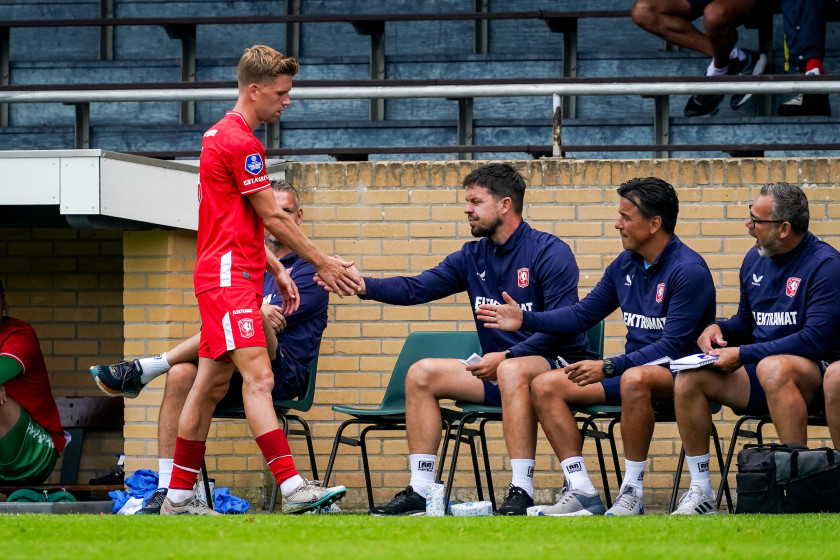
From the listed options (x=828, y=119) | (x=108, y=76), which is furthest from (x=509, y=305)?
(x=108, y=76)

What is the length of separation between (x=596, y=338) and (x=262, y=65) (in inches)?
89.3

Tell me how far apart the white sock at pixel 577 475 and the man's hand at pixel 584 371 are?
0.35 meters

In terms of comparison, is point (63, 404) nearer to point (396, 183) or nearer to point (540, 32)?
point (396, 183)

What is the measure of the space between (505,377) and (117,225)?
8.58 feet

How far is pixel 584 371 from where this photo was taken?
5.83 m

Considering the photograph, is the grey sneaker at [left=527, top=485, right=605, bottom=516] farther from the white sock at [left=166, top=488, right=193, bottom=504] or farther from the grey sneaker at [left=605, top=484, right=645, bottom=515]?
the white sock at [left=166, top=488, right=193, bottom=504]

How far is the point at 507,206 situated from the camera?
6449 mm

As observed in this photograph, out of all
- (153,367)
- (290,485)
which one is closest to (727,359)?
→ (290,485)

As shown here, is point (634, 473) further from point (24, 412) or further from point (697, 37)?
point (697, 37)

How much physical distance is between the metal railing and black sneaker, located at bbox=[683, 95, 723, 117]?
1.08 meters

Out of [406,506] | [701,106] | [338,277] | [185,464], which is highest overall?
[701,106]

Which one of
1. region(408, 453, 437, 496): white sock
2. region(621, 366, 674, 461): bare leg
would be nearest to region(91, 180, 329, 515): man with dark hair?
region(408, 453, 437, 496): white sock

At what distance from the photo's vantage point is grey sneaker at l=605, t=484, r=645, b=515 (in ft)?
18.6

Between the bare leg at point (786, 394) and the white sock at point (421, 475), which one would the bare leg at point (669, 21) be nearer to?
the bare leg at point (786, 394)
